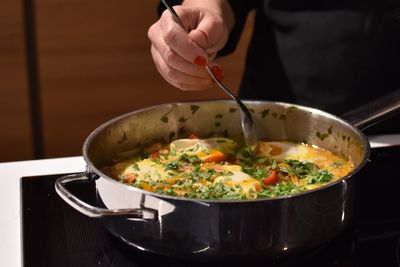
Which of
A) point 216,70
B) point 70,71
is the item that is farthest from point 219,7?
point 70,71

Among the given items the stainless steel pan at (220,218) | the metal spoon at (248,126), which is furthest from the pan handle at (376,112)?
the metal spoon at (248,126)

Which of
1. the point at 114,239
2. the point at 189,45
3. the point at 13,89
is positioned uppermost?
the point at 189,45

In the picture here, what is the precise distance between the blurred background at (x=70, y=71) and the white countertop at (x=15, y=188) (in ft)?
3.98

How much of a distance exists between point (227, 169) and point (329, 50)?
444 millimetres

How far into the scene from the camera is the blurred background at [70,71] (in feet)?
7.39

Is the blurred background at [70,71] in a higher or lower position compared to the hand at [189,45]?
lower

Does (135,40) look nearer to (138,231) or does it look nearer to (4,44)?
(4,44)

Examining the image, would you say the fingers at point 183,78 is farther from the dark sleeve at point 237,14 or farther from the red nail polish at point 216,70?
the dark sleeve at point 237,14

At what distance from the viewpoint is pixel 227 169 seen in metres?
0.99

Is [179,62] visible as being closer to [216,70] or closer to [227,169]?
[216,70]

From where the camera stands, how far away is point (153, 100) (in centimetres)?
244

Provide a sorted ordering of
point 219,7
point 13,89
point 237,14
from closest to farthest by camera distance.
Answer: point 219,7
point 237,14
point 13,89

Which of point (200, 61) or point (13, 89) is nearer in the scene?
point (200, 61)

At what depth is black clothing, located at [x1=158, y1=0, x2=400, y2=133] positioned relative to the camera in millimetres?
1268
